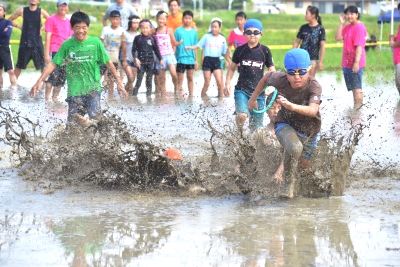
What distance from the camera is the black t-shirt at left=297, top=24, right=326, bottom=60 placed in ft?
49.7

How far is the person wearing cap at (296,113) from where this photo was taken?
698cm

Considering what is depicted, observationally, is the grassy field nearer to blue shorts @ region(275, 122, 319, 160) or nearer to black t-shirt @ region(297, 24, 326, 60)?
black t-shirt @ region(297, 24, 326, 60)

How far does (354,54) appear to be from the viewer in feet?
44.9

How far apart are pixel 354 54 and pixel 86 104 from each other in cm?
585

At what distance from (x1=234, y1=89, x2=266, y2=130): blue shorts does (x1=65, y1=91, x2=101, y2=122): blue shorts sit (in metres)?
1.63

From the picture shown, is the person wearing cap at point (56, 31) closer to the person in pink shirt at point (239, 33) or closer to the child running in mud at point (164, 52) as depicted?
the child running in mud at point (164, 52)

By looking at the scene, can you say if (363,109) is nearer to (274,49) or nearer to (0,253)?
(0,253)

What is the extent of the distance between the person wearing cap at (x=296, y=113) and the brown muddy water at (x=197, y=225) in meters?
0.39

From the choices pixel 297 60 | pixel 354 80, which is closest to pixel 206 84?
pixel 354 80

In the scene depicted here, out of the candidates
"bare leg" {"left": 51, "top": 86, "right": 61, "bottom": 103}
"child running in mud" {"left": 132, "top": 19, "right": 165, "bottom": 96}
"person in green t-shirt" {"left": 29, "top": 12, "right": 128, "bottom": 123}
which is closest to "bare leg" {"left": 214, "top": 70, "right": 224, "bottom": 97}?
"child running in mud" {"left": 132, "top": 19, "right": 165, "bottom": 96}

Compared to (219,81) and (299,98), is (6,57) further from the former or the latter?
(299,98)

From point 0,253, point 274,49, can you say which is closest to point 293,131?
point 0,253

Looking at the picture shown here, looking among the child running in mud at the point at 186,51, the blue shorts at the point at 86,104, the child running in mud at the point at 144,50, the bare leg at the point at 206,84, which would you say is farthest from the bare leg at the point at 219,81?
the blue shorts at the point at 86,104

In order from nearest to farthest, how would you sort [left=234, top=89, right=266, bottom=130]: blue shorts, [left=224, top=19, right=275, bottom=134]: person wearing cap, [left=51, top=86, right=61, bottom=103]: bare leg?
[left=234, top=89, right=266, bottom=130]: blue shorts < [left=224, top=19, right=275, bottom=134]: person wearing cap < [left=51, top=86, right=61, bottom=103]: bare leg
